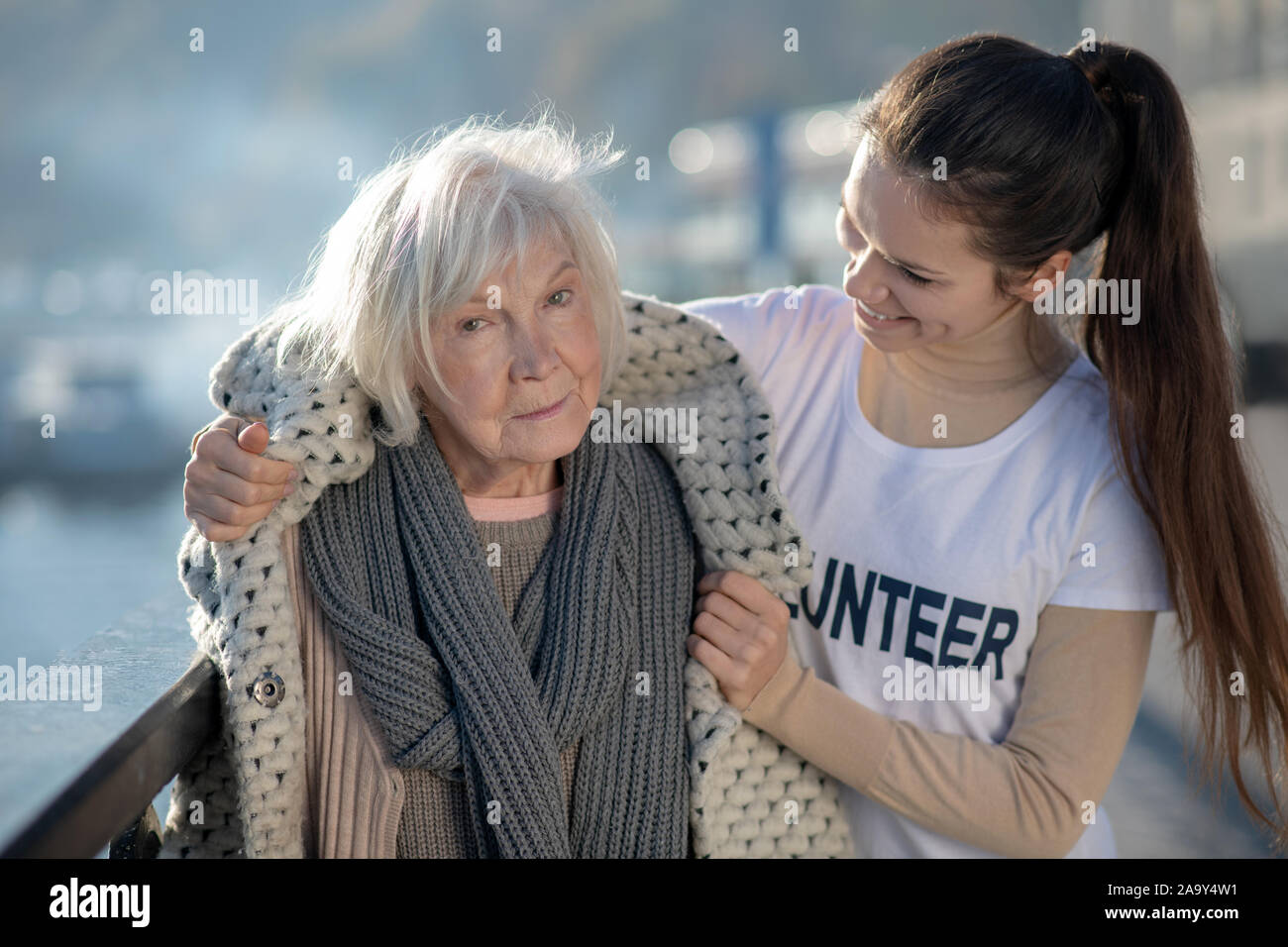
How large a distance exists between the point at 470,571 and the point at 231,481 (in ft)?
0.94

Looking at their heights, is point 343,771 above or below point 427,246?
below

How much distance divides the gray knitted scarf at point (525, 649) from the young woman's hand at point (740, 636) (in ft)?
0.16

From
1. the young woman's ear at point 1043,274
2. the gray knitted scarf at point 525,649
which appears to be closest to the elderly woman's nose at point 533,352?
the gray knitted scarf at point 525,649

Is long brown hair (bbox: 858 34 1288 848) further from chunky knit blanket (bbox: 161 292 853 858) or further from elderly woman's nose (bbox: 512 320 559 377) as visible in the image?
elderly woman's nose (bbox: 512 320 559 377)

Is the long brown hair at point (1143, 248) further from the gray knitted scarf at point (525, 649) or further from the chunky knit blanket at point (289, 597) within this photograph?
the gray knitted scarf at point (525, 649)

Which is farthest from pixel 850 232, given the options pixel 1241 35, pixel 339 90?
pixel 339 90

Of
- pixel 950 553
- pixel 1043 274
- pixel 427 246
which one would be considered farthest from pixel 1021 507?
pixel 427 246

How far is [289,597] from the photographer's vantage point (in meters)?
1.30

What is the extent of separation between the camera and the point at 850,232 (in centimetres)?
159

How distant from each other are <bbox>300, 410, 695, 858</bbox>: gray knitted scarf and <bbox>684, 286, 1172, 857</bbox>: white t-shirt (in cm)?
24

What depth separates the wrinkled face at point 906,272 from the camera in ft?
4.74

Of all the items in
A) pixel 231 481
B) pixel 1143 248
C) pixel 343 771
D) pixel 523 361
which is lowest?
pixel 343 771

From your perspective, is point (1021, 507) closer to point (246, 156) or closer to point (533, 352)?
point (533, 352)

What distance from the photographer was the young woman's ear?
1.51m
